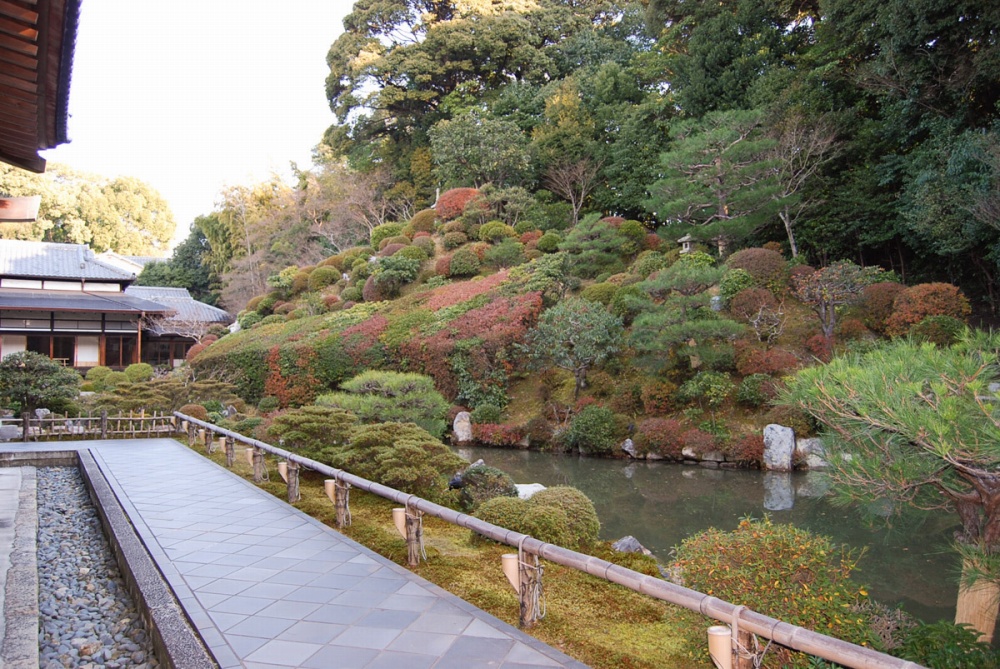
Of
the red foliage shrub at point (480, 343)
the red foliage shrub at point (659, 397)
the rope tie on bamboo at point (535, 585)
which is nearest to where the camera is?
the rope tie on bamboo at point (535, 585)

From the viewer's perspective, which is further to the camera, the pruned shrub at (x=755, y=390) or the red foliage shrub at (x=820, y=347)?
the red foliage shrub at (x=820, y=347)

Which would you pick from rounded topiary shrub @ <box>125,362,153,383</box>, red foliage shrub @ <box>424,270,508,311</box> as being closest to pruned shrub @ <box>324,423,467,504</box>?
red foliage shrub @ <box>424,270,508,311</box>

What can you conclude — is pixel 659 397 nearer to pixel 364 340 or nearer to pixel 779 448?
pixel 779 448

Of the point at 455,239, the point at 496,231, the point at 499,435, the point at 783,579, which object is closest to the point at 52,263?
the point at 455,239

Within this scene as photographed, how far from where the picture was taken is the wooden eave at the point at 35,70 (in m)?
2.13

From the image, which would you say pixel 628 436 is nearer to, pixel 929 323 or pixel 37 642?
pixel 929 323

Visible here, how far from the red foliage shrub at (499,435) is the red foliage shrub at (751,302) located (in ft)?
18.5

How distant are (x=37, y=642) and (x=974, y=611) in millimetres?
5328

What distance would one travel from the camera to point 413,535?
4715mm

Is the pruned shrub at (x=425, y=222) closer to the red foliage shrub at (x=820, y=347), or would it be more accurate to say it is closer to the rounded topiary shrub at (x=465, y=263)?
the rounded topiary shrub at (x=465, y=263)

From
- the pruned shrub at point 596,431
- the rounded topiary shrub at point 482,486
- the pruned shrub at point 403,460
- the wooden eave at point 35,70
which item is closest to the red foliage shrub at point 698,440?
the pruned shrub at point 596,431

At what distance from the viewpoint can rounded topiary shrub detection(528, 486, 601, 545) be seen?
17.4 ft

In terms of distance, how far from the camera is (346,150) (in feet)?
104

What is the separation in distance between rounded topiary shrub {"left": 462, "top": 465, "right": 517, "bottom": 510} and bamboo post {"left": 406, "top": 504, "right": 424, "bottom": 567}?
212cm
